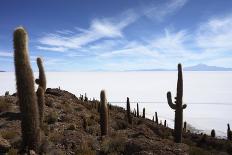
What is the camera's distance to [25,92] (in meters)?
11.2

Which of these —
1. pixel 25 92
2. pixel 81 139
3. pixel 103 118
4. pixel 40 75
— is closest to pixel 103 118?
pixel 103 118

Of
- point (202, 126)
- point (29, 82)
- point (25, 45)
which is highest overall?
point (25, 45)

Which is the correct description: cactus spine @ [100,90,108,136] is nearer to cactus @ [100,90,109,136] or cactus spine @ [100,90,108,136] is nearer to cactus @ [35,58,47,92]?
cactus @ [100,90,109,136]

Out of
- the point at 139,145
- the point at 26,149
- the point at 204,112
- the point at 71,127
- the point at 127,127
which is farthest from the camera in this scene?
the point at 204,112

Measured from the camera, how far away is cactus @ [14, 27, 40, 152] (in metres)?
11.2

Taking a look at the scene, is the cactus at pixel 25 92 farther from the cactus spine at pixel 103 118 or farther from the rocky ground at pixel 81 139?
the cactus spine at pixel 103 118

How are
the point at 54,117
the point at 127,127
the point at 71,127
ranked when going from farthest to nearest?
the point at 127,127 < the point at 54,117 < the point at 71,127

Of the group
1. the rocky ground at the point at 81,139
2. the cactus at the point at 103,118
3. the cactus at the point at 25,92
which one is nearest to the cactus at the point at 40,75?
the rocky ground at the point at 81,139

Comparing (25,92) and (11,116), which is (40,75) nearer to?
(11,116)

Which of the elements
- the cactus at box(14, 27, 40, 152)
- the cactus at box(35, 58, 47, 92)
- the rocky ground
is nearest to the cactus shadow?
the rocky ground

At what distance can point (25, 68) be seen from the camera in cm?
1120

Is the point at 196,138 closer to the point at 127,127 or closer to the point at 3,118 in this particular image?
the point at 127,127

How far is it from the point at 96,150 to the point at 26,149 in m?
3.09

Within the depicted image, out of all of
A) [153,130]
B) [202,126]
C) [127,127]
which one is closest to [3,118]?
[127,127]
